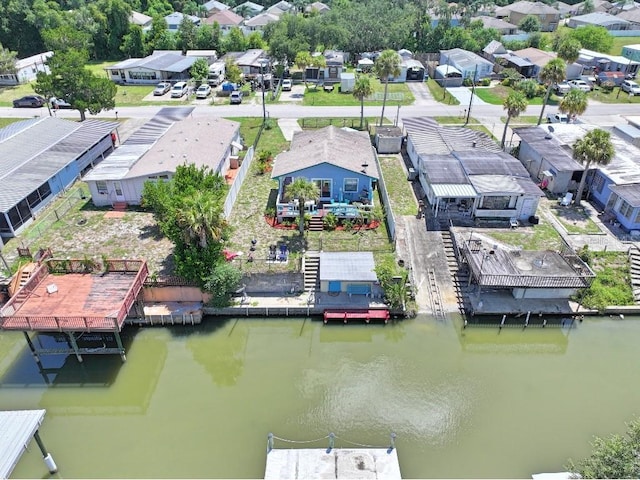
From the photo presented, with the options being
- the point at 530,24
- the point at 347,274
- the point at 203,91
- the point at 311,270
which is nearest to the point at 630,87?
the point at 530,24

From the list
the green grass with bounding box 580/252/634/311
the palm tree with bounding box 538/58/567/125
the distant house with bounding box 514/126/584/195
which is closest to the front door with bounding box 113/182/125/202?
the green grass with bounding box 580/252/634/311

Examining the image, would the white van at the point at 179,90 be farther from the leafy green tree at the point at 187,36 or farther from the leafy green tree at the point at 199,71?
the leafy green tree at the point at 187,36

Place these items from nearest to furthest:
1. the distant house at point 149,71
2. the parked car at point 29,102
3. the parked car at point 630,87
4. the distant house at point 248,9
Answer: the parked car at point 29,102 → the parked car at point 630,87 → the distant house at point 149,71 → the distant house at point 248,9

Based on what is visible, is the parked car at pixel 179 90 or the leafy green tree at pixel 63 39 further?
the leafy green tree at pixel 63 39

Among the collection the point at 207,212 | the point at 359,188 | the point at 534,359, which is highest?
the point at 207,212

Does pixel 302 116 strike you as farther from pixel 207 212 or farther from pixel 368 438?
pixel 368 438

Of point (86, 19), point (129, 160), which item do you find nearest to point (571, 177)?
point (129, 160)

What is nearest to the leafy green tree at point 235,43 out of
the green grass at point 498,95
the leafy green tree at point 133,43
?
the leafy green tree at point 133,43

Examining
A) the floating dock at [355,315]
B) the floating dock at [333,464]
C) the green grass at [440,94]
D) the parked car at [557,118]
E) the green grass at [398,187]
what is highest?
the parked car at [557,118]
